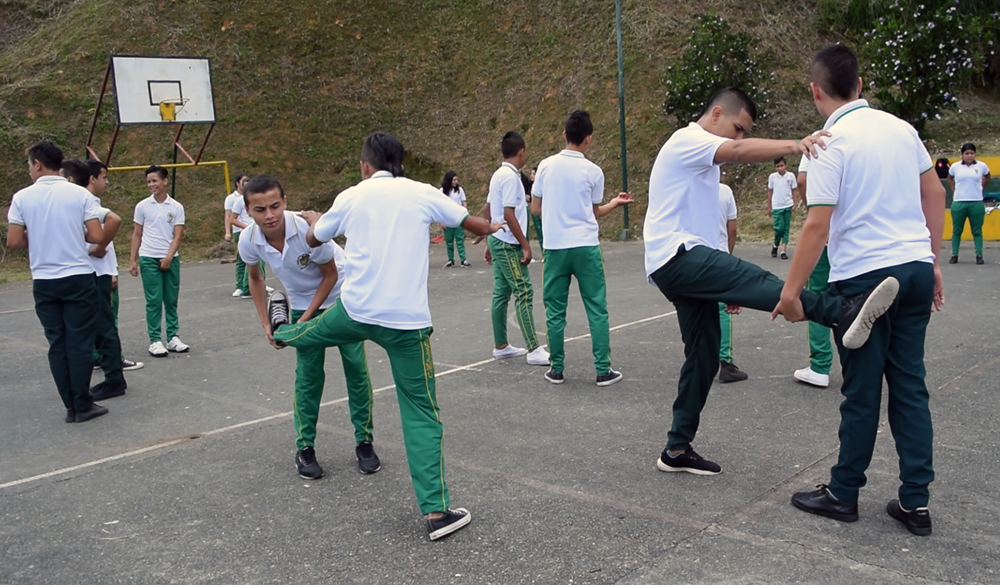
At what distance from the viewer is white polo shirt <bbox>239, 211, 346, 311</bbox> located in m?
4.72

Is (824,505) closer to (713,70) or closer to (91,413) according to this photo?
(91,413)

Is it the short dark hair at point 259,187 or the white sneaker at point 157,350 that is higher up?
the short dark hair at point 259,187

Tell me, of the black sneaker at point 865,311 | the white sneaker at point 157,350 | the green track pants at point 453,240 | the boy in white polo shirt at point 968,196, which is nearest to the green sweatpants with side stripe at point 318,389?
the black sneaker at point 865,311

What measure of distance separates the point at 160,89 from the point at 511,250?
1623 centimetres

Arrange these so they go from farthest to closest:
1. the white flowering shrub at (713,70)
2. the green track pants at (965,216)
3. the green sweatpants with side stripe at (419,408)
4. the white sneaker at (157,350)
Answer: the white flowering shrub at (713,70) < the green track pants at (965,216) < the white sneaker at (157,350) < the green sweatpants with side stripe at (419,408)

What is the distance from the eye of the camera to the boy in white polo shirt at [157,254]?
8.81 meters

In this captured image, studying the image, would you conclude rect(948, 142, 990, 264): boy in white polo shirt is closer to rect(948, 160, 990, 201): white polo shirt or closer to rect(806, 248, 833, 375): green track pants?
rect(948, 160, 990, 201): white polo shirt

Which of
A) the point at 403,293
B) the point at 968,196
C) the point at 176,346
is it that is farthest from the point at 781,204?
the point at 403,293

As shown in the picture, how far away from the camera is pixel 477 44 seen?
30.1 metres

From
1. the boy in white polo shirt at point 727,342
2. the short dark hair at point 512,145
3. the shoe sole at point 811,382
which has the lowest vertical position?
the shoe sole at point 811,382

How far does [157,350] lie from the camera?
876cm

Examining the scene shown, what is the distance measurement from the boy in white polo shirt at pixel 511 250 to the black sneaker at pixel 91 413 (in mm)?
3274

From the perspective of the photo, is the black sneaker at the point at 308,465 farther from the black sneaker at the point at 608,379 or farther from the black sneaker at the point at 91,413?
the black sneaker at the point at 608,379

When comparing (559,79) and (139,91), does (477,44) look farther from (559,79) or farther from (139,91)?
(139,91)
